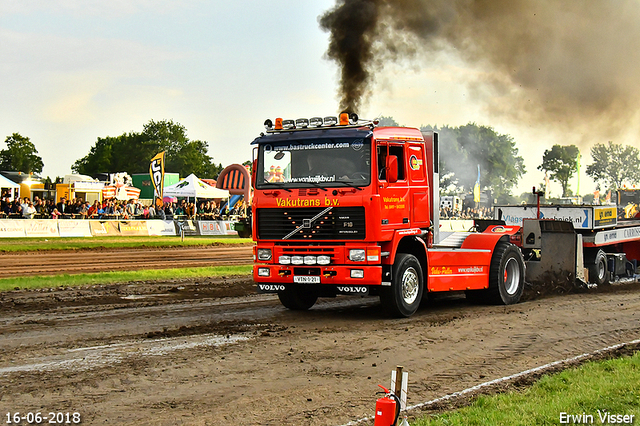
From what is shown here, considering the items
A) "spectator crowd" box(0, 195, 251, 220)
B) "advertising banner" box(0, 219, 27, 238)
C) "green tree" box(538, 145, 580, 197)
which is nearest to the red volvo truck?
"green tree" box(538, 145, 580, 197)

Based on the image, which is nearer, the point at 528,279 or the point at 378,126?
the point at 378,126

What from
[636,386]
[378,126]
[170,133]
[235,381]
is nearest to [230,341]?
[235,381]

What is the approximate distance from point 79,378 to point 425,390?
12.1ft

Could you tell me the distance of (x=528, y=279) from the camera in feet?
52.3

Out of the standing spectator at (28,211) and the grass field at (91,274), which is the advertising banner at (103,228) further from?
the standing spectator at (28,211)

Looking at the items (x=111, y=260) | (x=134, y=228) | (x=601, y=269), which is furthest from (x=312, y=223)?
(x=134, y=228)

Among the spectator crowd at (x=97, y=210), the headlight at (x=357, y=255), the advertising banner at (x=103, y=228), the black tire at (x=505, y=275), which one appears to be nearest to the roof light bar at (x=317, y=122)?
the headlight at (x=357, y=255)

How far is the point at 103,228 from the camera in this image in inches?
1412

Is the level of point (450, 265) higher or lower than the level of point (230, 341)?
higher

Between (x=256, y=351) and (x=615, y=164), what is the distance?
1120 inches

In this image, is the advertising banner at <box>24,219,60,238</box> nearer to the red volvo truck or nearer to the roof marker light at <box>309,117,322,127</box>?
the red volvo truck

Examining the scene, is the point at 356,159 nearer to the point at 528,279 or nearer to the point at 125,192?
the point at 528,279

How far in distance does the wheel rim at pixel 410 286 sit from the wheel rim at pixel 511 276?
304cm

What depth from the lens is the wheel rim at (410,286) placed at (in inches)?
457
